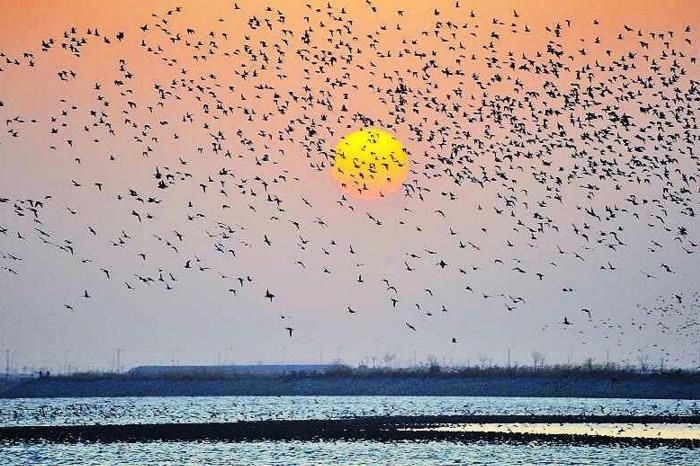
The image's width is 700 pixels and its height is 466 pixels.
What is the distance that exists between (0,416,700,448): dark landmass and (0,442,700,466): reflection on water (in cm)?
403

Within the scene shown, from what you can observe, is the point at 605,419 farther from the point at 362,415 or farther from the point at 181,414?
the point at 181,414

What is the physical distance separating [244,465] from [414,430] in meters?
28.5

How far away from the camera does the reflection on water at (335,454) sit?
7712 cm

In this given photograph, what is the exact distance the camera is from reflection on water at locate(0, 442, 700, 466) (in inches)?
3036

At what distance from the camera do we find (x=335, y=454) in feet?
268

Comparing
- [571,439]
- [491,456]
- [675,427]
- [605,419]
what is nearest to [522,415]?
[605,419]

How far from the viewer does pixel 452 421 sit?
116 metres

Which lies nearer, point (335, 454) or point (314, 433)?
point (335, 454)

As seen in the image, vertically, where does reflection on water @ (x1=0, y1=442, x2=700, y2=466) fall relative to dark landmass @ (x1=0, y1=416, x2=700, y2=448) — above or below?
below

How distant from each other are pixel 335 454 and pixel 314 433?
17.2 m

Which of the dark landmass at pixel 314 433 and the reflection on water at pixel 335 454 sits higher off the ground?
the dark landmass at pixel 314 433

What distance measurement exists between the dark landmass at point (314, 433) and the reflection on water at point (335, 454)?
4.03m

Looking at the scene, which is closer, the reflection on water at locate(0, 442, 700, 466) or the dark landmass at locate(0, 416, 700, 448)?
the reflection on water at locate(0, 442, 700, 466)

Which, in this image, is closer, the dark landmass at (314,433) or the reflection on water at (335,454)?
the reflection on water at (335,454)
